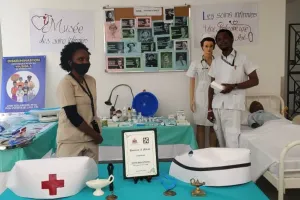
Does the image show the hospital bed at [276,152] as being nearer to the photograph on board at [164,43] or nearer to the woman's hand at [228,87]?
the woman's hand at [228,87]

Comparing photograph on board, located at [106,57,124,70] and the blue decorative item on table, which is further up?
photograph on board, located at [106,57,124,70]

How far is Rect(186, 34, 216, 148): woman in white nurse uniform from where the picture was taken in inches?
132

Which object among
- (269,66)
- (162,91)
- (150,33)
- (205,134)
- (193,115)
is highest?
(150,33)

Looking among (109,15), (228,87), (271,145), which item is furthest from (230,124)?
(109,15)

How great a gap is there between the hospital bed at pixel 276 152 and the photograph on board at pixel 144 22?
1542 millimetres

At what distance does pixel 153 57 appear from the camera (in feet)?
12.1

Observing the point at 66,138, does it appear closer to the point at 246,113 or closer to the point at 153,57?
the point at 153,57

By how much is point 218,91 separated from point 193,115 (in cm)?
68

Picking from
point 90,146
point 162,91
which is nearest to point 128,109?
point 162,91

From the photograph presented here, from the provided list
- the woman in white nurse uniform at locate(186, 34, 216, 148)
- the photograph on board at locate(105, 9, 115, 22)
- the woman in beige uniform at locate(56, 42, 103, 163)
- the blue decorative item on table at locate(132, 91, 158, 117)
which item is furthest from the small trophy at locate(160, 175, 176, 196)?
the photograph on board at locate(105, 9, 115, 22)

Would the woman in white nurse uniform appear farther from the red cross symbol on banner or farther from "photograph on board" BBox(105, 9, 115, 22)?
the red cross symbol on banner

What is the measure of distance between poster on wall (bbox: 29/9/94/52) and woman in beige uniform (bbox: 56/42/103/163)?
5.84ft

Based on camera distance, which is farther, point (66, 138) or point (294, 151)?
point (294, 151)

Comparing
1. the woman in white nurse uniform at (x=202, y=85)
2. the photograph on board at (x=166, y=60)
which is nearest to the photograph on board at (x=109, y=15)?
the photograph on board at (x=166, y=60)
